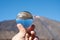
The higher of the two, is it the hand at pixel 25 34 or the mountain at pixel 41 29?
the hand at pixel 25 34

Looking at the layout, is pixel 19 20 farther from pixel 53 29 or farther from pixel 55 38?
pixel 53 29

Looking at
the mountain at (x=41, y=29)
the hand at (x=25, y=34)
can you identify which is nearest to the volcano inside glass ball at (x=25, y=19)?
the hand at (x=25, y=34)

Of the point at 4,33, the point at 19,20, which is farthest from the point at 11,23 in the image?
the point at 19,20

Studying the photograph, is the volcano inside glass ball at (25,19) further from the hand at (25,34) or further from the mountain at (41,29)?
the mountain at (41,29)

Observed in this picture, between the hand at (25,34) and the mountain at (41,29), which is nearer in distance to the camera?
the hand at (25,34)

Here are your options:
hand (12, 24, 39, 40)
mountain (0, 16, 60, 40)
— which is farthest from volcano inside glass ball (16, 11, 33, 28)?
mountain (0, 16, 60, 40)

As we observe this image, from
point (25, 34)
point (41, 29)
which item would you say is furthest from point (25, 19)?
point (41, 29)
